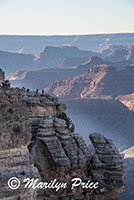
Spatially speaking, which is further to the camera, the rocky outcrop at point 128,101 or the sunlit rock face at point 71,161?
the rocky outcrop at point 128,101

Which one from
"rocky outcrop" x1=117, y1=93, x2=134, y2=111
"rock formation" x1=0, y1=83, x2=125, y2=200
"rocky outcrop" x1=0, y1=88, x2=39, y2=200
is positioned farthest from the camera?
"rocky outcrop" x1=117, y1=93, x2=134, y2=111

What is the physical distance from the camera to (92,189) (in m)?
15.2

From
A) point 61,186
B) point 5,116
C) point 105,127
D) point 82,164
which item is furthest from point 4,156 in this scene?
point 105,127

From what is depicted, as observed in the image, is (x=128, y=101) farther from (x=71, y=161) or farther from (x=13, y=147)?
(x=13, y=147)

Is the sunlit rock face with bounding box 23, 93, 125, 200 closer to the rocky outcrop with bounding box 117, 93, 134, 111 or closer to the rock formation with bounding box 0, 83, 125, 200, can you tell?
the rock formation with bounding box 0, 83, 125, 200

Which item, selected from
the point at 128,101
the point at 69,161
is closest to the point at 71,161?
the point at 69,161

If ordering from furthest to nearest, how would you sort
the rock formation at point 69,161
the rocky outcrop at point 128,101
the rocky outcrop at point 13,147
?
the rocky outcrop at point 128,101
the rock formation at point 69,161
the rocky outcrop at point 13,147

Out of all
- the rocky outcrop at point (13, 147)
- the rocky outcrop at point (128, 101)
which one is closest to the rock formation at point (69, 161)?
the rocky outcrop at point (13, 147)

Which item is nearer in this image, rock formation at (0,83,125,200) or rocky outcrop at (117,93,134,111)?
rock formation at (0,83,125,200)

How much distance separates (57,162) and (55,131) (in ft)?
3.91

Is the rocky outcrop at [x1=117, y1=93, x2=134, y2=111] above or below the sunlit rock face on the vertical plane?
above

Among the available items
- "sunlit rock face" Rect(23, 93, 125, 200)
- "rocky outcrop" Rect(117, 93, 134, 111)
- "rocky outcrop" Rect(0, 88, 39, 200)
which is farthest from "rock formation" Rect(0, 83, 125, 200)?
"rocky outcrop" Rect(117, 93, 134, 111)

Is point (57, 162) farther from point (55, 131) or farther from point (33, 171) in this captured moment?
point (33, 171)

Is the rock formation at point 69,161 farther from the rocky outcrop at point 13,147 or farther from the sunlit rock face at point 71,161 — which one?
the rocky outcrop at point 13,147
